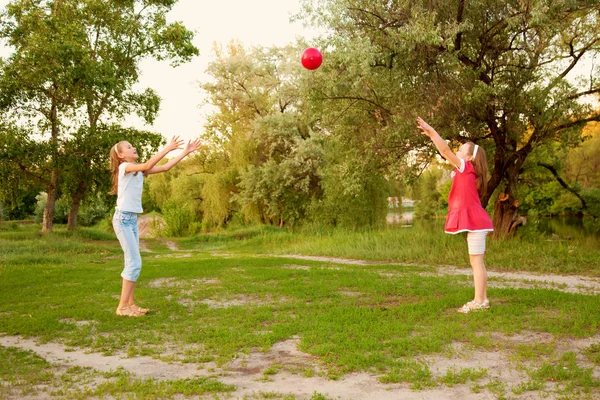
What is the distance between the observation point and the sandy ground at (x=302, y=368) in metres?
4.26

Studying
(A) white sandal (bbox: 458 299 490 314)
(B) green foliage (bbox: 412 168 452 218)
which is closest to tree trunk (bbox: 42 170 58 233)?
(A) white sandal (bbox: 458 299 490 314)

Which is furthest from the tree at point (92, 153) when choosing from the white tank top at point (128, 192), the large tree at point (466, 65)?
the white tank top at point (128, 192)

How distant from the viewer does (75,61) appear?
2009 centimetres

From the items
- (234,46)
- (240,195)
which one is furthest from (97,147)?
(234,46)

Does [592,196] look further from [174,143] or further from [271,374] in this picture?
[271,374]

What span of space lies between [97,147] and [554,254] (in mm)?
17127

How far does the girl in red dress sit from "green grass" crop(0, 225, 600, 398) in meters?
0.36

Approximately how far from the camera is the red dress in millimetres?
7078

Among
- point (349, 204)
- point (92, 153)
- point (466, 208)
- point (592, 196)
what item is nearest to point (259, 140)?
point (349, 204)

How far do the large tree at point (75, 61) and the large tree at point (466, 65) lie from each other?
10.4 m

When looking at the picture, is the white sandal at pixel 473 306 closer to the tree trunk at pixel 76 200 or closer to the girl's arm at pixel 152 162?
the girl's arm at pixel 152 162

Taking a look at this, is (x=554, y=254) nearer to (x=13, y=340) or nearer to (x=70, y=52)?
(x=13, y=340)

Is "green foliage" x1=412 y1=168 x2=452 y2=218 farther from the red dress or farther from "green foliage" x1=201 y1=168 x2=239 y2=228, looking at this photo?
the red dress

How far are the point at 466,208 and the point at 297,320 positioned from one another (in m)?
2.79
